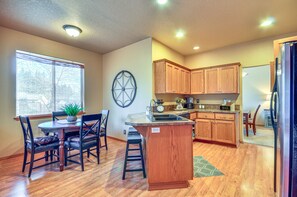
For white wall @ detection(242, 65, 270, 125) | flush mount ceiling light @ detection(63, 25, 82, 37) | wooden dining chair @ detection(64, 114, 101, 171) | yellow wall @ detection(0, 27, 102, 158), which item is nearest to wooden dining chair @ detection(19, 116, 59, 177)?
wooden dining chair @ detection(64, 114, 101, 171)

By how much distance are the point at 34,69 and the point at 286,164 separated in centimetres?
476

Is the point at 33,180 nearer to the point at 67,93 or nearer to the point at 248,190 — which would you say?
the point at 67,93

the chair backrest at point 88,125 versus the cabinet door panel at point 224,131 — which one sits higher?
the chair backrest at point 88,125

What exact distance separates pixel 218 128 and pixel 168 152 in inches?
99.2

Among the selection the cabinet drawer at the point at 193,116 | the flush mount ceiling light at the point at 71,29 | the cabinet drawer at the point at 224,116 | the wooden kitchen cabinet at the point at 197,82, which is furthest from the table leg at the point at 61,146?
the wooden kitchen cabinet at the point at 197,82

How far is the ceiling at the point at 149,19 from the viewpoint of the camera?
2.52 meters

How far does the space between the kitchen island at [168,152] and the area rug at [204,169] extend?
51 centimetres

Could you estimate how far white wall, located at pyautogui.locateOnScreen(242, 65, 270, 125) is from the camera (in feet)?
21.3

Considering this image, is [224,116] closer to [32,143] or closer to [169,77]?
[169,77]

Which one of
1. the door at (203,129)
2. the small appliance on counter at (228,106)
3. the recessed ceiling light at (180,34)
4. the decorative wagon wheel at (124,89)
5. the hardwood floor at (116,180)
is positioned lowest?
the hardwood floor at (116,180)

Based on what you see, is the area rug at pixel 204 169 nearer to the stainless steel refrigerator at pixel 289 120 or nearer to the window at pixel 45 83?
the stainless steel refrigerator at pixel 289 120

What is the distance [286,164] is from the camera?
122 centimetres

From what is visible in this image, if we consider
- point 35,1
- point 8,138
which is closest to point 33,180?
point 8,138

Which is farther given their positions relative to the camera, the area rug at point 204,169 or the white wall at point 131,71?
the white wall at point 131,71
